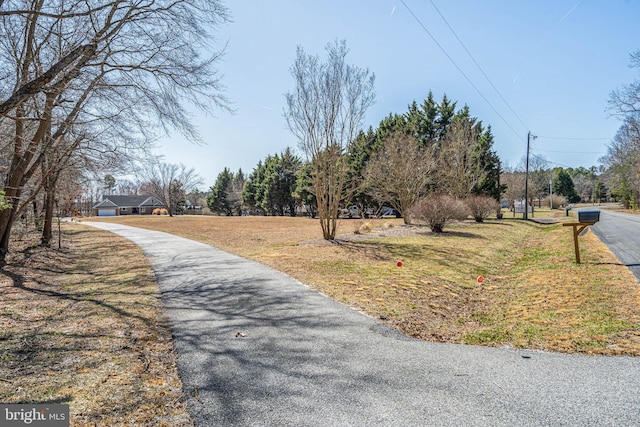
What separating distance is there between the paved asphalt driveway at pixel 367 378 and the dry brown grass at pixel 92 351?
0.85 ft

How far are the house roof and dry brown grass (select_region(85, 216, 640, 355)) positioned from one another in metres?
70.6

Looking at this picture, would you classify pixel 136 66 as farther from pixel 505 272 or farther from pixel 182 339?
pixel 505 272

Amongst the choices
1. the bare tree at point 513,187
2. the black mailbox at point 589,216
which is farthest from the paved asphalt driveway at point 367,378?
the bare tree at point 513,187

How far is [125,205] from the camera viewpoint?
7406 centimetres

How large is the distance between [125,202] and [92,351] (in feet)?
265

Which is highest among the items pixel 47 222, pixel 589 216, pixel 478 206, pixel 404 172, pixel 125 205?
pixel 404 172

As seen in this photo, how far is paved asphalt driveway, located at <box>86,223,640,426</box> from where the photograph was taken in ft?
8.48

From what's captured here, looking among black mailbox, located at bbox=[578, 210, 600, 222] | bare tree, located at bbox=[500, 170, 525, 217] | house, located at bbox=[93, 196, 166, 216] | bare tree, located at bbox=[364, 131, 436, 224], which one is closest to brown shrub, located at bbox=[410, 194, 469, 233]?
bare tree, located at bbox=[364, 131, 436, 224]

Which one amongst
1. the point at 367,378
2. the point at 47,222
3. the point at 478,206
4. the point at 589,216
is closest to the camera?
the point at 367,378

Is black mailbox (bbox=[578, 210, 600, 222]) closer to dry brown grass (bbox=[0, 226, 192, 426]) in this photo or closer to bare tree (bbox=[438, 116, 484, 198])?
dry brown grass (bbox=[0, 226, 192, 426])

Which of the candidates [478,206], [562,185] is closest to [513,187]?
[478,206]

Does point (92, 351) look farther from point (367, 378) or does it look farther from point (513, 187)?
point (513, 187)

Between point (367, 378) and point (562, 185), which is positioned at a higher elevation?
point (562, 185)

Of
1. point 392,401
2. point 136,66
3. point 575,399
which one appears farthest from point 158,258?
point 575,399
